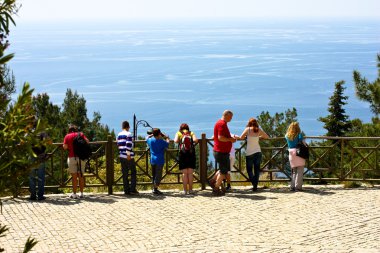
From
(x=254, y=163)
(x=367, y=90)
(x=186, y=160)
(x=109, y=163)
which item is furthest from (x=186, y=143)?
(x=367, y=90)

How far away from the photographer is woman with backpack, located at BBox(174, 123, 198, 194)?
46.4 feet

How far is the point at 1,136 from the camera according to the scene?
4.58 meters

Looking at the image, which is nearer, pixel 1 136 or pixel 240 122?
pixel 1 136

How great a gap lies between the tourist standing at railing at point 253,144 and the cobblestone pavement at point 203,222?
50cm

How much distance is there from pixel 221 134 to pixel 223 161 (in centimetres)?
58

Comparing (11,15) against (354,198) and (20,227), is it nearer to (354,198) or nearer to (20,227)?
(20,227)

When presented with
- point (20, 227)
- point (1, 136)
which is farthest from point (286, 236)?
point (1, 136)

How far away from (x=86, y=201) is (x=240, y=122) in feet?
530

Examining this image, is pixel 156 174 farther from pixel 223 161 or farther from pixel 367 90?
pixel 367 90

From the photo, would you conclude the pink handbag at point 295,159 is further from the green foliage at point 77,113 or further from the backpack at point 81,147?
the green foliage at point 77,113

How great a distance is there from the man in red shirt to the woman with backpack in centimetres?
51

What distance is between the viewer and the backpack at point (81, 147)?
543 inches

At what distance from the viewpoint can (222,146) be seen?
14.1 meters

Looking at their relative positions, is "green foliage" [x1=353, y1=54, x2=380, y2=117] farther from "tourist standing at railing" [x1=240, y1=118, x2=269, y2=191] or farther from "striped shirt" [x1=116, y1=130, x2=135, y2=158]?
"striped shirt" [x1=116, y1=130, x2=135, y2=158]
